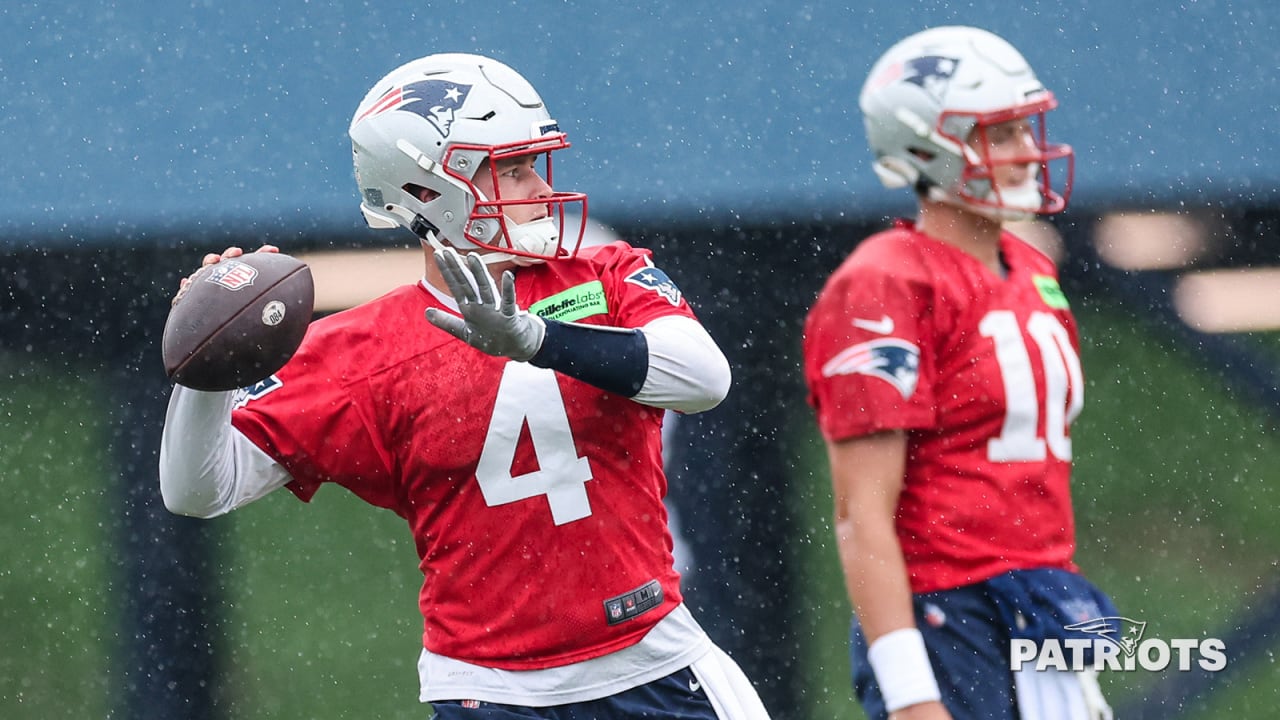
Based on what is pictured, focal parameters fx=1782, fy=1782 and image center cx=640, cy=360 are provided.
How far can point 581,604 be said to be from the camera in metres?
2.71

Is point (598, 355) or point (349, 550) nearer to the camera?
point (598, 355)

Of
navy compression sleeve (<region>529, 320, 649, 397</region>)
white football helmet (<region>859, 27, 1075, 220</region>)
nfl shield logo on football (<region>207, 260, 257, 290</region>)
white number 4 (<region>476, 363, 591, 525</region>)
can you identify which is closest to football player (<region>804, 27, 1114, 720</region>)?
white football helmet (<region>859, 27, 1075, 220</region>)

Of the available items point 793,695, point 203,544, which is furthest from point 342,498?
point 793,695

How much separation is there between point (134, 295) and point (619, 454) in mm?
2205

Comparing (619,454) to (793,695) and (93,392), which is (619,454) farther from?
(93,392)

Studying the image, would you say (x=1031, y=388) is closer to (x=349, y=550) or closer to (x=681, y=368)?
(x=681, y=368)

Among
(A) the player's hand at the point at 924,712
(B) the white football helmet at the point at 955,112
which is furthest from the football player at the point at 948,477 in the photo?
(B) the white football helmet at the point at 955,112

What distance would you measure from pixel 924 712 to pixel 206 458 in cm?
111

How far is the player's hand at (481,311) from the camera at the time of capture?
241 centimetres

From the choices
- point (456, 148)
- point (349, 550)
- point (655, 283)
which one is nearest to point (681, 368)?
point (655, 283)

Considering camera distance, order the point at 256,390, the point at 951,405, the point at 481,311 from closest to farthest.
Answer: the point at 481,311 → the point at 951,405 → the point at 256,390

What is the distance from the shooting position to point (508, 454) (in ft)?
8.89

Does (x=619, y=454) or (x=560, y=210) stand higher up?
(x=560, y=210)

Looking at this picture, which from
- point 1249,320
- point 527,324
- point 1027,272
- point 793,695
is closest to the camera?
point 527,324
